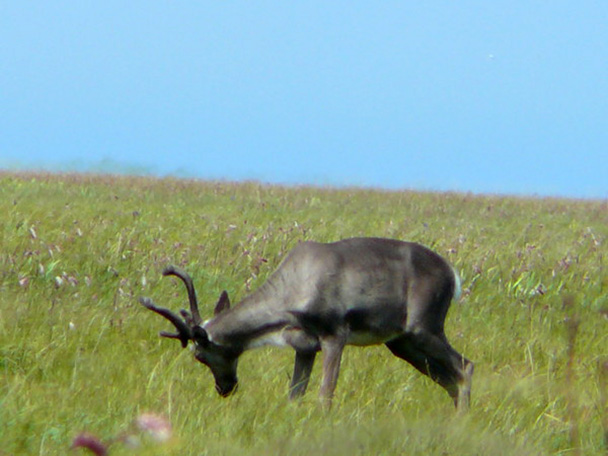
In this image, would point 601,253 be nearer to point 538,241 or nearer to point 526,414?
point 538,241

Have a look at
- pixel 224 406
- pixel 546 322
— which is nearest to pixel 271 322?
pixel 224 406

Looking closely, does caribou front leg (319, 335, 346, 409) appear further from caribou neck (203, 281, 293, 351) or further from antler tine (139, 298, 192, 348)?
antler tine (139, 298, 192, 348)

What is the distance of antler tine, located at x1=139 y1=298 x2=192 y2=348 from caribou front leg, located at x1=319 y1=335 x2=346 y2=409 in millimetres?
859

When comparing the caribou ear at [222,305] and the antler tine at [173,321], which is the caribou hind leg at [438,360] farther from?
the antler tine at [173,321]

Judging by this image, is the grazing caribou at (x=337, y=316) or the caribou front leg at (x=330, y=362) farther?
the grazing caribou at (x=337, y=316)

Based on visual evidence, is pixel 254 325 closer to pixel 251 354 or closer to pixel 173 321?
pixel 173 321

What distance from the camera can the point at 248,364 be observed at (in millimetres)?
7074

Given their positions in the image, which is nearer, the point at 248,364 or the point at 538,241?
the point at 248,364

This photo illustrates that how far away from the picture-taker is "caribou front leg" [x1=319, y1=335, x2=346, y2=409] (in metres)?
6.12

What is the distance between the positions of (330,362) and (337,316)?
327 millimetres

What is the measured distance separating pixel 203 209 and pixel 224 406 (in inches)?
523

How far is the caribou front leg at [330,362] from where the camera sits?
20.1ft

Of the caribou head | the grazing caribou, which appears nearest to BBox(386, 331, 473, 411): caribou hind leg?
the grazing caribou

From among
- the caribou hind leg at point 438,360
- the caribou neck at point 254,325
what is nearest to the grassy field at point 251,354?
the caribou hind leg at point 438,360
